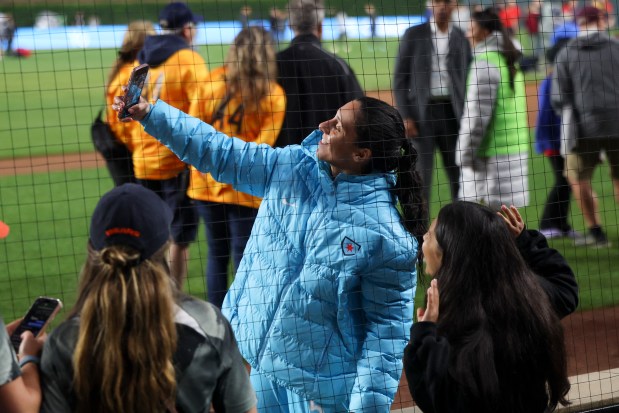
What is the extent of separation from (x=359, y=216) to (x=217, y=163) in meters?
0.56

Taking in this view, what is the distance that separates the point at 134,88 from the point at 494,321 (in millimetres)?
1446

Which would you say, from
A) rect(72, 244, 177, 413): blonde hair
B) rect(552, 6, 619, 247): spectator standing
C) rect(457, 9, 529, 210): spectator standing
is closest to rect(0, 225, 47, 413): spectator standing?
rect(72, 244, 177, 413): blonde hair

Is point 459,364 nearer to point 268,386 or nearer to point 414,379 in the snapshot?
point 414,379

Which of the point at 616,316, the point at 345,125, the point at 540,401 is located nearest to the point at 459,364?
the point at 540,401

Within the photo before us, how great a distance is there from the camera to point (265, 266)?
10.9ft

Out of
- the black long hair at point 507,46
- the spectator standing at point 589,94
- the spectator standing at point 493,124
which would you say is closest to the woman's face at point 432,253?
the spectator standing at point 493,124

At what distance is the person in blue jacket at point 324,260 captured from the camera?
324 cm

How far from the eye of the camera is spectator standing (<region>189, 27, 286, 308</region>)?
17.3 ft

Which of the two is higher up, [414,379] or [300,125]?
[300,125]

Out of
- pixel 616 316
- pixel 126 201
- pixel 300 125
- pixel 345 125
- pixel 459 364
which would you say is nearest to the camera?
pixel 126 201

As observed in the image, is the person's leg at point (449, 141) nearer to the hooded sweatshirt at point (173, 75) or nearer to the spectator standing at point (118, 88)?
the hooded sweatshirt at point (173, 75)

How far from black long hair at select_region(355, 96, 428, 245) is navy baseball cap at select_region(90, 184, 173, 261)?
1.21 m

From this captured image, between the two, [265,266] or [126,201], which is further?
[265,266]

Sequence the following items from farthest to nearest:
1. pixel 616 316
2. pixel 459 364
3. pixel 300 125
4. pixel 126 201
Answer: pixel 616 316 → pixel 300 125 → pixel 459 364 → pixel 126 201
